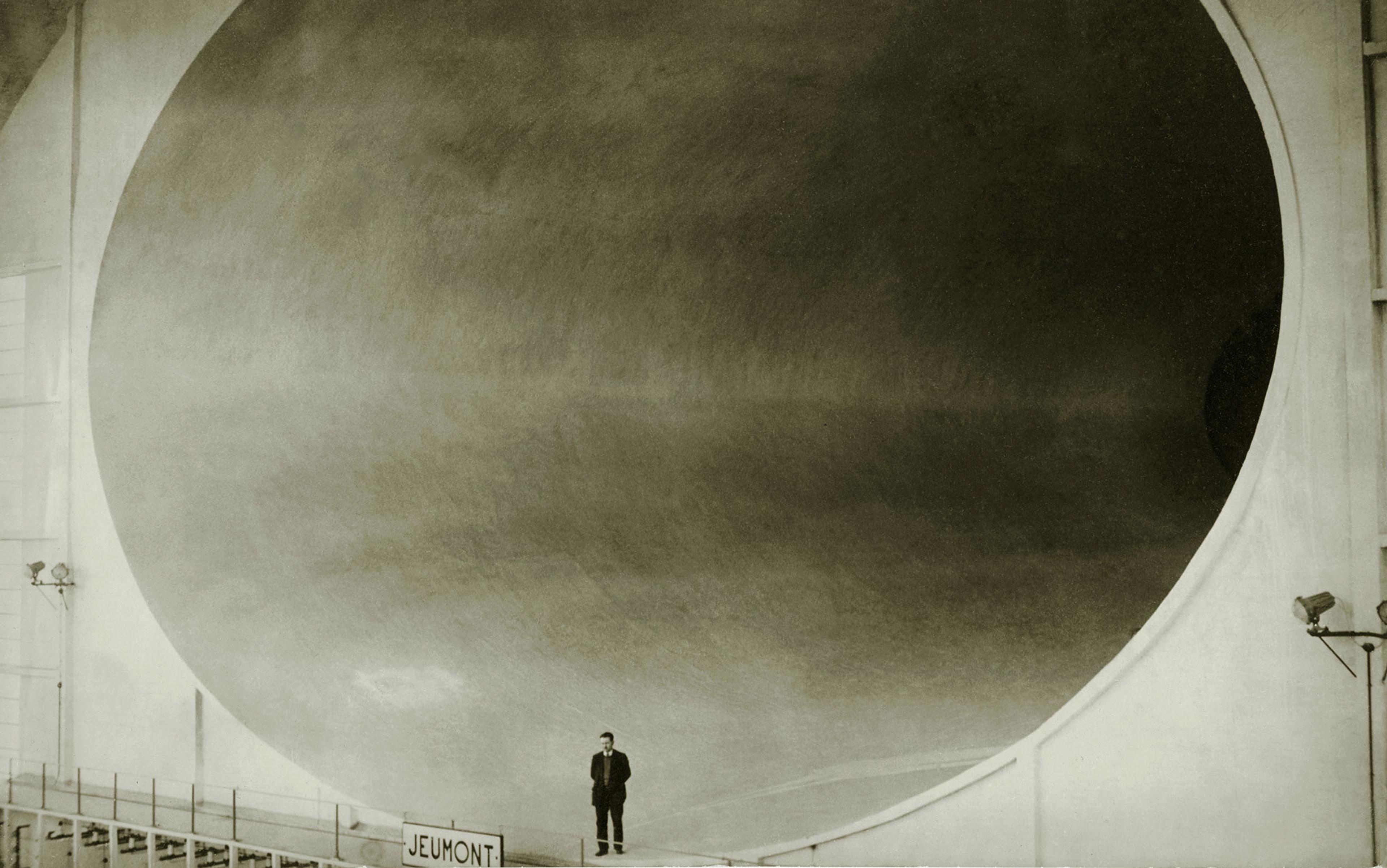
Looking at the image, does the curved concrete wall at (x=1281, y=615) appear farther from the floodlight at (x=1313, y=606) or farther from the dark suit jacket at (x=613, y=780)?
the dark suit jacket at (x=613, y=780)

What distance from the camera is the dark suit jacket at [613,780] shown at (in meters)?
6.64

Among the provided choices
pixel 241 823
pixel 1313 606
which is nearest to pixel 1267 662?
pixel 1313 606

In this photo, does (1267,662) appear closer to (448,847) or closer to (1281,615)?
(1281,615)

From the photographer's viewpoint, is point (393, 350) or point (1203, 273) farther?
point (1203, 273)

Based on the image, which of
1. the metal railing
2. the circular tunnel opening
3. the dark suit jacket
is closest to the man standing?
the dark suit jacket

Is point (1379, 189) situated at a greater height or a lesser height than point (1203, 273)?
lesser

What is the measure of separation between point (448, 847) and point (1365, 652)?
14.6 ft

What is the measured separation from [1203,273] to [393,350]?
6.26 metres

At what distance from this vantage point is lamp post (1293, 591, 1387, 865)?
4.57 metres

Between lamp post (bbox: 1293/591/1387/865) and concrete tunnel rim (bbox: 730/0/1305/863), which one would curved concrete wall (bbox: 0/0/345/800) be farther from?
lamp post (bbox: 1293/591/1387/865)

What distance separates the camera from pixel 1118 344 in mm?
9930

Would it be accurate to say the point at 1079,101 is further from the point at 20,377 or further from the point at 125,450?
the point at 20,377

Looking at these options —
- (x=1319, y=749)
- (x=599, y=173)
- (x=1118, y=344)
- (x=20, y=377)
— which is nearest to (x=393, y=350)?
(x=599, y=173)

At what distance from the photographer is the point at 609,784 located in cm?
664
